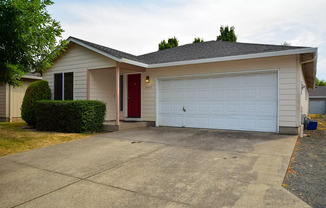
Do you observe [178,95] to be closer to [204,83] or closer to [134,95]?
[204,83]

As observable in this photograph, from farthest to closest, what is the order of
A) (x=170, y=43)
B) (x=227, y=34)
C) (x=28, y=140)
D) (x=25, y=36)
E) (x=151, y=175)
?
(x=227, y=34)
(x=170, y=43)
(x=28, y=140)
(x=25, y=36)
(x=151, y=175)

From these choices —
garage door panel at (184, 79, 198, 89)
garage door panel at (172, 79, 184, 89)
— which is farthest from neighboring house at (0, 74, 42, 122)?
garage door panel at (184, 79, 198, 89)

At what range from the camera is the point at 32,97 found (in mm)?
9133

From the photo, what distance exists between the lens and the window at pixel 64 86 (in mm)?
9602

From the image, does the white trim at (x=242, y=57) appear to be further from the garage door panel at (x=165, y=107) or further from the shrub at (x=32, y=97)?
the shrub at (x=32, y=97)

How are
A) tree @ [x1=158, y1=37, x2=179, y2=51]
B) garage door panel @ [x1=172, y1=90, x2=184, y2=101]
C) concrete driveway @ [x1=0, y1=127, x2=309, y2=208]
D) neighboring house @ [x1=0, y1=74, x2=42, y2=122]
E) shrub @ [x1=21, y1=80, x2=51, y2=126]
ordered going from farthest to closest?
tree @ [x1=158, y1=37, x2=179, y2=51] < neighboring house @ [x1=0, y1=74, x2=42, y2=122] < shrub @ [x1=21, y1=80, x2=51, y2=126] < garage door panel @ [x1=172, y1=90, x2=184, y2=101] < concrete driveway @ [x1=0, y1=127, x2=309, y2=208]

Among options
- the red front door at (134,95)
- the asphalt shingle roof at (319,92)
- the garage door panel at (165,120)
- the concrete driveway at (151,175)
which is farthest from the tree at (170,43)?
the asphalt shingle roof at (319,92)

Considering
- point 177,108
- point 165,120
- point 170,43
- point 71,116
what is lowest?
point 165,120

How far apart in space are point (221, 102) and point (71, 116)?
546cm

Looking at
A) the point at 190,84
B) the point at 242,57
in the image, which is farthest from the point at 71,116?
the point at 242,57

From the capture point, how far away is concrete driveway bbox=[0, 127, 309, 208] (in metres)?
2.63

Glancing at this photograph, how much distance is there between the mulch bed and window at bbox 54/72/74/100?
344 inches

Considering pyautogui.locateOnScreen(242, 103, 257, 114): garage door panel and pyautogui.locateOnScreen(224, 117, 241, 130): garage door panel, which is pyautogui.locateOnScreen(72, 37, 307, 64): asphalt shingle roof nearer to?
pyautogui.locateOnScreen(242, 103, 257, 114): garage door panel

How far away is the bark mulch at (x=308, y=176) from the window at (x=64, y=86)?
8.72m
